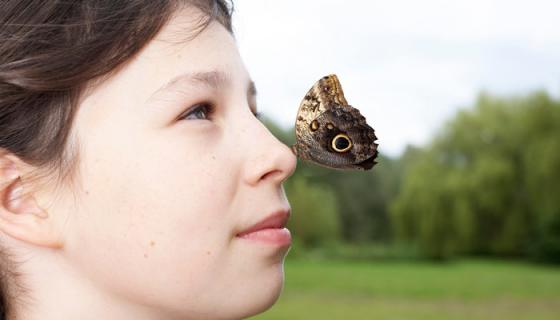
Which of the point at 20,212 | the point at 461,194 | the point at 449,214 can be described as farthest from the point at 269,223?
the point at 449,214

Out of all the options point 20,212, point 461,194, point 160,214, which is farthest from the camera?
point 461,194

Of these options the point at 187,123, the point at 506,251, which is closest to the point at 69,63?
the point at 187,123

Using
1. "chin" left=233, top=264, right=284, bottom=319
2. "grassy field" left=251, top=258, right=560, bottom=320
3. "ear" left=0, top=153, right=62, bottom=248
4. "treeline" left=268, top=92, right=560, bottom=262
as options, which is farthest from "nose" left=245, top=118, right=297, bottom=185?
"treeline" left=268, top=92, right=560, bottom=262

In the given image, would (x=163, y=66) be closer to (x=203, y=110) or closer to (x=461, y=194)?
(x=203, y=110)

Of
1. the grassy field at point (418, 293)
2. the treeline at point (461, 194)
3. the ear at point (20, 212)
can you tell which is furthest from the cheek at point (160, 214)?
the treeline at point (461, 194)

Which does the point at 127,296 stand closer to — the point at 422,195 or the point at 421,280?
the point at 421,280

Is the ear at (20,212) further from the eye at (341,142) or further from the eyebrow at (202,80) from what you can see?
the eye at (341,142)
